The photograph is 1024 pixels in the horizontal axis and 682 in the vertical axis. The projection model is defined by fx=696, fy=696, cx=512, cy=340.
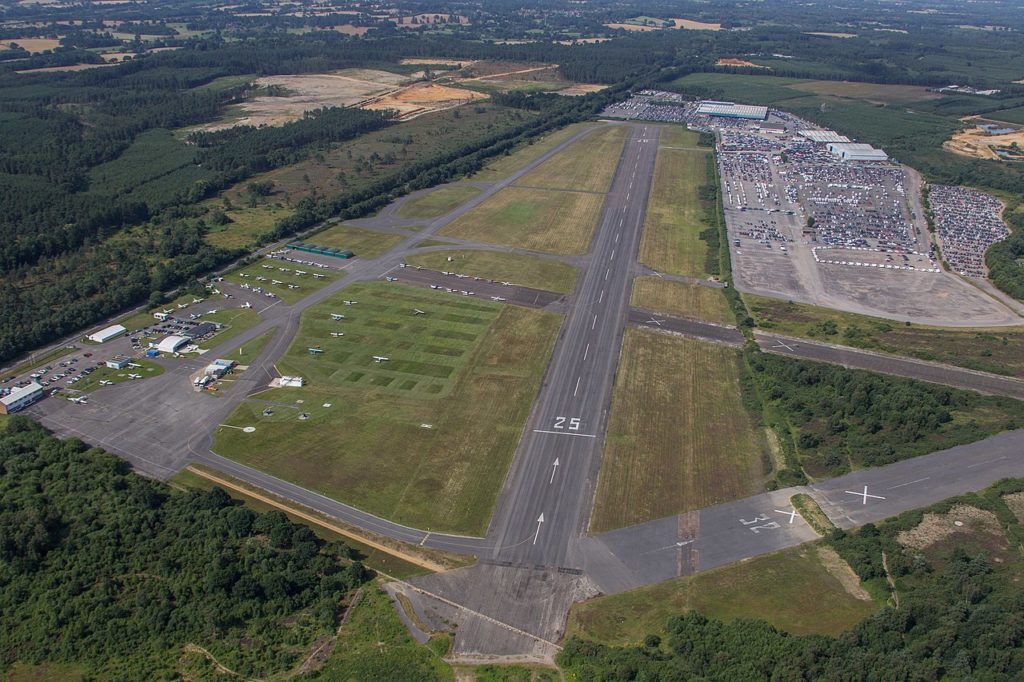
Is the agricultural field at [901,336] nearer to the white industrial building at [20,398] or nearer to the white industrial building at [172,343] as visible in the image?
the white industrial building at [172,343]

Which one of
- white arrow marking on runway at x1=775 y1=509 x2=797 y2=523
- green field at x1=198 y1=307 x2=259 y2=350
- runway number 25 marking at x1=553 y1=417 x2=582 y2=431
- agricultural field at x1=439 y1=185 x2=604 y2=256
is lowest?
white arrow marking on runway at x1=775 y1=509 x2=797 y2=523

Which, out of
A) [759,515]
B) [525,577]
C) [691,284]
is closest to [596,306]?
[691,284]

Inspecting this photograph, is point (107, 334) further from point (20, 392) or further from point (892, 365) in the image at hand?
point (892, 365)

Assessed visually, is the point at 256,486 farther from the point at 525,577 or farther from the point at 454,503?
the point at 525,577

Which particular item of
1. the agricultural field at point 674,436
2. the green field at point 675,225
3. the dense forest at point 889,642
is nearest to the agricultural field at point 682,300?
the green field at point 675,225

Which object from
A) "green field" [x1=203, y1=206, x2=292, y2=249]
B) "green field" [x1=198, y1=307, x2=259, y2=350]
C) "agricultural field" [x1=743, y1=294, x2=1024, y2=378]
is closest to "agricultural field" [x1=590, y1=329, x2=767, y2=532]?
"agricultural field" [x1=743, y1=294, x2=1024, y2=378]

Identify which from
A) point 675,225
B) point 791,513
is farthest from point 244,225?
point 791,513

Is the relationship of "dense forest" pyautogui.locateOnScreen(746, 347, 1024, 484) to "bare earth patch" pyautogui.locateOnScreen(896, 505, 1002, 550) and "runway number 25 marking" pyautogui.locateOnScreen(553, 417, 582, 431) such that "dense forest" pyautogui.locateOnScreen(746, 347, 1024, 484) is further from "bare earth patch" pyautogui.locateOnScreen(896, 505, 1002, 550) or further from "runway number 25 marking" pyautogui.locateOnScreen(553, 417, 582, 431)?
"runway number 25 marking" pyautogui.locateOnScreen(553, 417, 582, 431)
